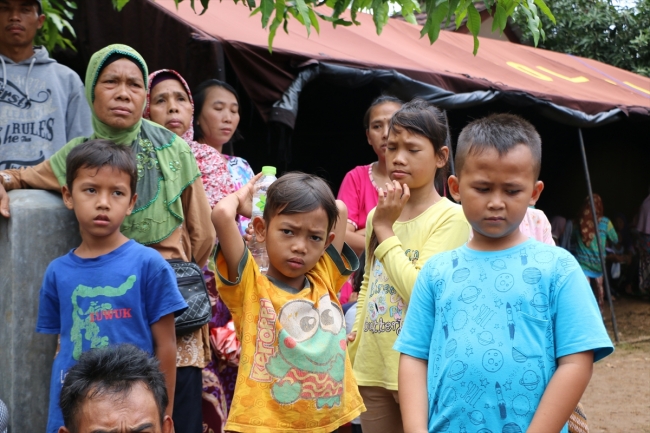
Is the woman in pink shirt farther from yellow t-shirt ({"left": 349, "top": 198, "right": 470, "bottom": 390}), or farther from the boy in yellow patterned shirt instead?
the boy in yellow patterned shirt

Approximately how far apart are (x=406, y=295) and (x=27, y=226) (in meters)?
1.65

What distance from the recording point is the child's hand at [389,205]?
9.53ft

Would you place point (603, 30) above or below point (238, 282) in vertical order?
above

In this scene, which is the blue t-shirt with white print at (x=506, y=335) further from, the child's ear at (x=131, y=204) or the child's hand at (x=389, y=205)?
the child's ear at (x=131, y=204)

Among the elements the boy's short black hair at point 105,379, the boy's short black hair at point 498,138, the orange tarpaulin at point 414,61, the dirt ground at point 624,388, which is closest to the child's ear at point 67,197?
the boy's short black hair at point 105,379

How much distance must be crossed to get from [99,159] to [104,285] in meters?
0.49

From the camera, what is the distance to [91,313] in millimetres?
2934

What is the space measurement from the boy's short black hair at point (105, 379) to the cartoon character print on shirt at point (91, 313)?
34.1 inches

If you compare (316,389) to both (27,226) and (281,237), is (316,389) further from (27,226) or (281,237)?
(27,226)

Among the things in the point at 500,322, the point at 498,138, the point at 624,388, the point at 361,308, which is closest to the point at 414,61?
the point at 624,388

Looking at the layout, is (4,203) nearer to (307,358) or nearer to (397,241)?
(307,358)

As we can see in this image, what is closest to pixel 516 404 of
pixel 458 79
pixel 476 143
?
pixel 476 143

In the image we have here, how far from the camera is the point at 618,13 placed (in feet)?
58.1

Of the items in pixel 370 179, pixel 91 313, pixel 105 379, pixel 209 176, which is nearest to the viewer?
pixel 105 379
